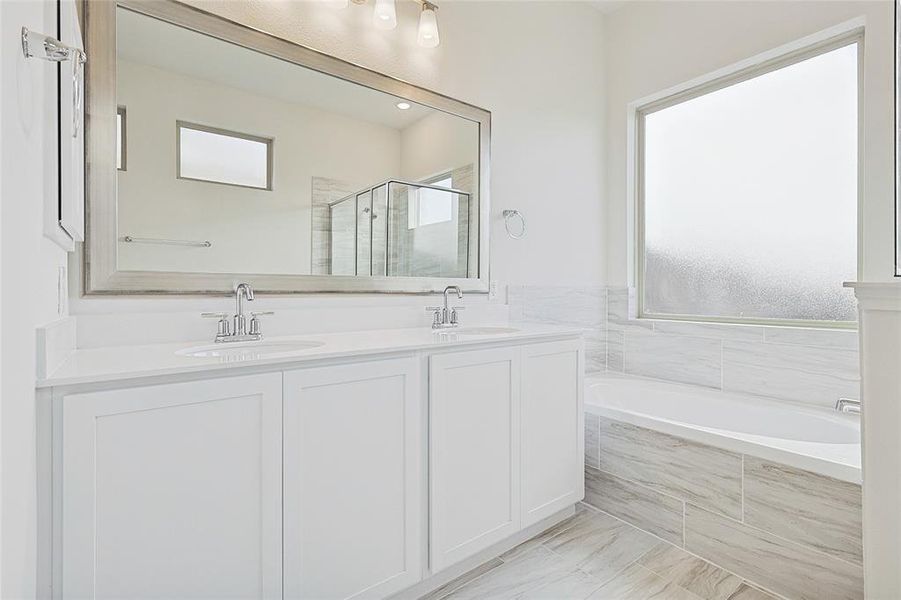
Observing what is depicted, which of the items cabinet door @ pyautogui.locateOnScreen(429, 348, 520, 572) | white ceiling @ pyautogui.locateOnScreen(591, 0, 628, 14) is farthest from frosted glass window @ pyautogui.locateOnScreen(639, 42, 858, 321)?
cabinet door @ pyautogui.locateOnScreen(429, 348, 520, 572)

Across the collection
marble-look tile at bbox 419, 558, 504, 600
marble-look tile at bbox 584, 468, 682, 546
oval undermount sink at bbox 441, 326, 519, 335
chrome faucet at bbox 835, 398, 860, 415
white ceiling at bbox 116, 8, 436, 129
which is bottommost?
marble-look tile at bbox 419, 558, 504, 600

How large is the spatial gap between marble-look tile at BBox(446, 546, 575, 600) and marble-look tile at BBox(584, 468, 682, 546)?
50cm

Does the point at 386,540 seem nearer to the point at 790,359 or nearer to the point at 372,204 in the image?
the point at 372,204

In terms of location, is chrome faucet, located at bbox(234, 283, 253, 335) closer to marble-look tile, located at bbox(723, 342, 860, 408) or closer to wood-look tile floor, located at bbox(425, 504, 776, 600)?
wood-look tile floor, located at bbox(425, 504, 776, 600)

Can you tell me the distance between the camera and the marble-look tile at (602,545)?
1.88 m

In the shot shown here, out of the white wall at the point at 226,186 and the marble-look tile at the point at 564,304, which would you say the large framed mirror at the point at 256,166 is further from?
the marble-look tile at the point at 564,304

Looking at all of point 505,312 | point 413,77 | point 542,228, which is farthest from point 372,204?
point 542,228

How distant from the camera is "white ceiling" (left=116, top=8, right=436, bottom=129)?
154 centimetres

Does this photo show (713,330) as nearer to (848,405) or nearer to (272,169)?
(848,405)

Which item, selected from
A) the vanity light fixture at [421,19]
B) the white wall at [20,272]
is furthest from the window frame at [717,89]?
the white wall at [20,272]

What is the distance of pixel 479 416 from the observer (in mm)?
1757

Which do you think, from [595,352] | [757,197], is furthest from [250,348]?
[757,197]

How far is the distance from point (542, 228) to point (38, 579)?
250 cm

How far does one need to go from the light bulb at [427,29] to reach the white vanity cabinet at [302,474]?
1446 mm
